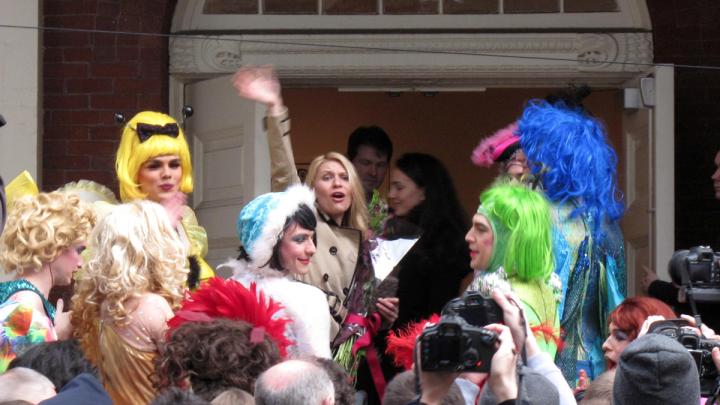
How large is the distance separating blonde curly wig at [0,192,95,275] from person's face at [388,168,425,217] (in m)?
2.01

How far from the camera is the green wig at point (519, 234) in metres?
5.59

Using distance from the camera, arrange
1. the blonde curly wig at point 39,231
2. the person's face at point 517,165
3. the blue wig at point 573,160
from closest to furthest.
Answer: the blonde curly wig at point 39,231, the blue wig at point 573,160, the person's face at point 517,165

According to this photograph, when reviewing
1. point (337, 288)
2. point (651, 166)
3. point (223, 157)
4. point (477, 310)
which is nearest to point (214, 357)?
point (477, 310)

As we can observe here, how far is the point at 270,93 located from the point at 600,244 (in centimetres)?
171

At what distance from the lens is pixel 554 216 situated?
241 inches

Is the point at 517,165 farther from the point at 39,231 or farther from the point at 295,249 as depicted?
the point at 39,231

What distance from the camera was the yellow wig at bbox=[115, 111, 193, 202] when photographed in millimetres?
6363

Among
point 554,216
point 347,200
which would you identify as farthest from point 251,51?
point 554,216

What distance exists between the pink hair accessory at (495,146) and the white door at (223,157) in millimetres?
1695

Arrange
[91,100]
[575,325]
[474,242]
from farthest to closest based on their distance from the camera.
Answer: [91,100]
[575,325]
[474,242]

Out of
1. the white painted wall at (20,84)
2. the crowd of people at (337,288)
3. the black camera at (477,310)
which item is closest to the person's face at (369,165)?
the crowd of people at (337,288)

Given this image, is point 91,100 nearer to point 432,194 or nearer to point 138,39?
point 138,39

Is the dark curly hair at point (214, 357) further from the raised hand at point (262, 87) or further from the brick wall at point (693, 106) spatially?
the brick wall at point (693, 106)

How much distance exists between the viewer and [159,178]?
6.38 meters
